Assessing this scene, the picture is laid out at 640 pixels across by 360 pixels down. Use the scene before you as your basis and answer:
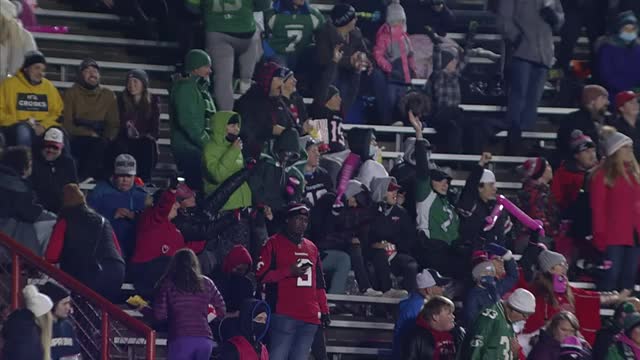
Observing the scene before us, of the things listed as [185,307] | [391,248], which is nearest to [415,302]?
[391,248]

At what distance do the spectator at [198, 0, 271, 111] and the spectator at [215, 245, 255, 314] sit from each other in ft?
8.68

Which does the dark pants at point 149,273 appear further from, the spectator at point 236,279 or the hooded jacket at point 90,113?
the hooded jacket at point 90,113

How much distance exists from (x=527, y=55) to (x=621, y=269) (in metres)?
2.90

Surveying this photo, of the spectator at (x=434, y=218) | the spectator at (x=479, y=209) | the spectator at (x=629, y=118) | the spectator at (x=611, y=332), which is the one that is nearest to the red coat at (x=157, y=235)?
the spectator at (x=434, y=218)

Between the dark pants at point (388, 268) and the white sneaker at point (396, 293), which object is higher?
the dark pants at point (388, 268)

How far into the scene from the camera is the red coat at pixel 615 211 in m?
20.3

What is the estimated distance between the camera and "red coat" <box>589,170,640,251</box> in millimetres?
20266

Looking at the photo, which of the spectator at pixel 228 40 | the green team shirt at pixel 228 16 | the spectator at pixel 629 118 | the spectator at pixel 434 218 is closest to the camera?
the spectator at pixel 434 218

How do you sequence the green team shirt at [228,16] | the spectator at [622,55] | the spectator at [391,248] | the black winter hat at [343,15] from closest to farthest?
the spectator at [391,248] < the green team shirt at [228,16] < the black winter hat at [343,15] < the spectator at [622,55]

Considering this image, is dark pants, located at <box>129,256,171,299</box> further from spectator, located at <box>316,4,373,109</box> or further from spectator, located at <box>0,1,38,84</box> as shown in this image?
spectator, located at <box>316,4,373,109</box>

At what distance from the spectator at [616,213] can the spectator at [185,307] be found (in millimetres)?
4149

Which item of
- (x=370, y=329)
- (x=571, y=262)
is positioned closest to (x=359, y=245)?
(x=370, y=329)

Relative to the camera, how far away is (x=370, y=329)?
64.8ft

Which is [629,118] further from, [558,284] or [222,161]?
[222,161]
